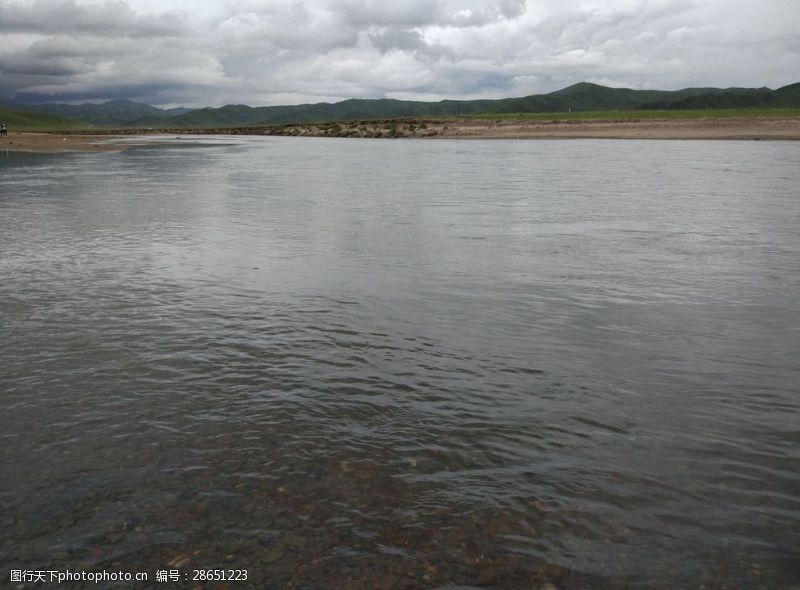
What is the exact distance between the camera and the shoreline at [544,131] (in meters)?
92.8

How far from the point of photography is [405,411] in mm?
8164

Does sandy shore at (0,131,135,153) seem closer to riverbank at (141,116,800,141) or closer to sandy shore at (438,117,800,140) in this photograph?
riverbank at (141,116,800,141)

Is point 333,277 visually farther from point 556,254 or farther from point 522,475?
point 522,475

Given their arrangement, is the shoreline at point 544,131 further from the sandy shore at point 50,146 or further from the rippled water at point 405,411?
the rippled water at point 405,411

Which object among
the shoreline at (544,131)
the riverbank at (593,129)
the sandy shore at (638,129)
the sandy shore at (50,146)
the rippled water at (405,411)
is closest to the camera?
the rippled water at (405,411)

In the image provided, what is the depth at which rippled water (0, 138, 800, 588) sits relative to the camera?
5.64 metres

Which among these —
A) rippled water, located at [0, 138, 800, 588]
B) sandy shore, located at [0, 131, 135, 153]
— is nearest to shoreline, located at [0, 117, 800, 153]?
sandy shore, located at [0, 131, 135, 153]

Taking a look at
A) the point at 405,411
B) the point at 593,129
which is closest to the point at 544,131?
the point at 593,129

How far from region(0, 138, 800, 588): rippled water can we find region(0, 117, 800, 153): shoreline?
80550 mm

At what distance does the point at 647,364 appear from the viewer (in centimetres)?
970

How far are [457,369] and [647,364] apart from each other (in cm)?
303

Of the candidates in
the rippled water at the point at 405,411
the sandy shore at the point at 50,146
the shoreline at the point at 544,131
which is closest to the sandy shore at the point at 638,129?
the shoreline at the point at 544,131

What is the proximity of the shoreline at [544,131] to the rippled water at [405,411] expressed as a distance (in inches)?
3171

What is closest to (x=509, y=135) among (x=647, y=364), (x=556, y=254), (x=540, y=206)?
(x=540, y=206)
